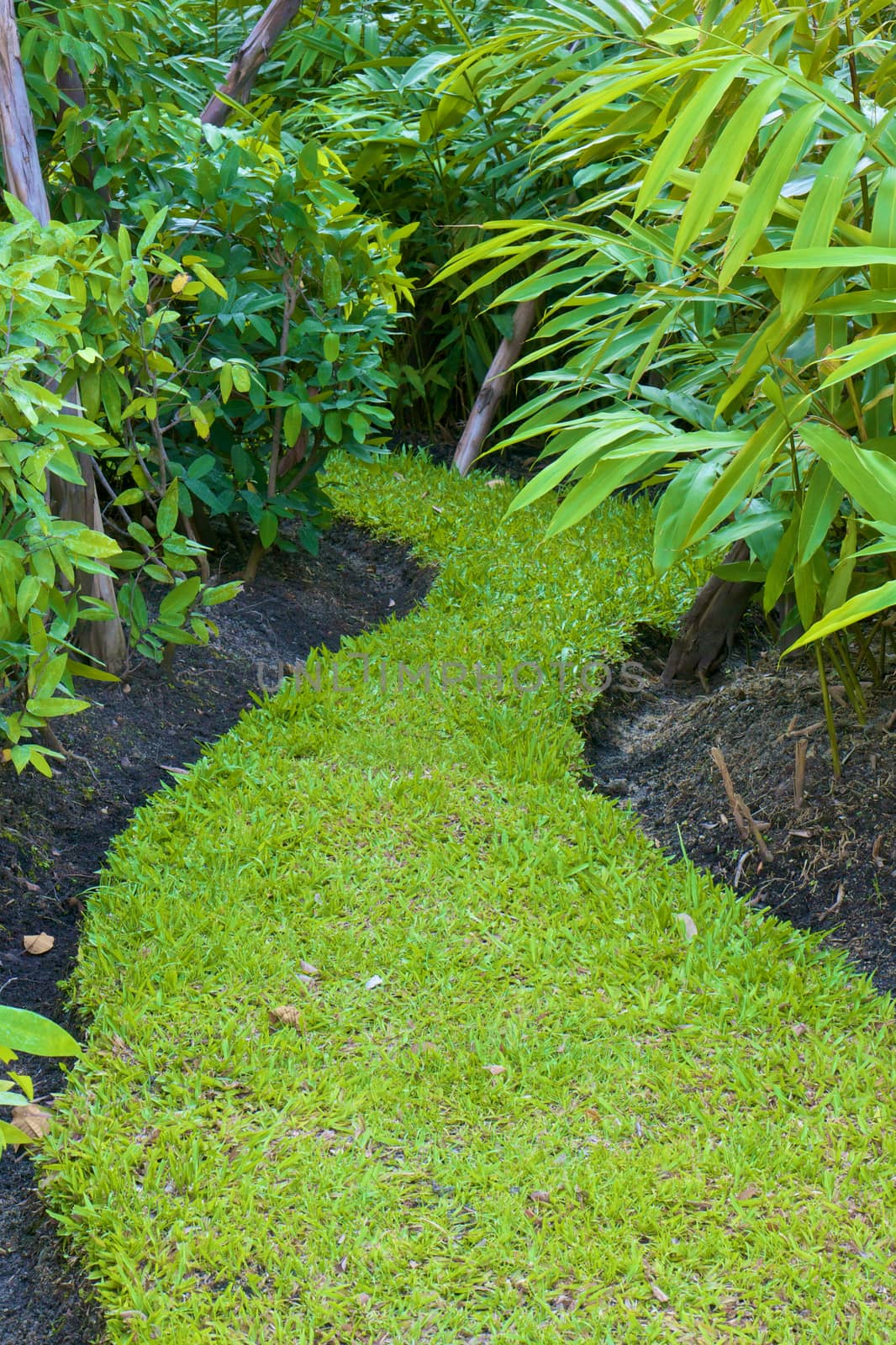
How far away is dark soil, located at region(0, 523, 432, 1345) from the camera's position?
4.82 feet

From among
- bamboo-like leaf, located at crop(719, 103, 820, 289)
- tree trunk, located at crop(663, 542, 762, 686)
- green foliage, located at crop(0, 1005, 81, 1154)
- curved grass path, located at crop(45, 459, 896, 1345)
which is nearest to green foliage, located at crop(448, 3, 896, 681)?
bamboo-like leaf, located at crop(719, 103, 820, 289)

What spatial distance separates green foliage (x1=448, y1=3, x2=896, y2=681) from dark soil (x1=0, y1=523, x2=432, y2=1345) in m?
1.06

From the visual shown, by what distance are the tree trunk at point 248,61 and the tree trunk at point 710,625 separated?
65.9 inches

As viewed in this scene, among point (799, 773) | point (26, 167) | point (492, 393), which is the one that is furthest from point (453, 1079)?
point (492, 393)

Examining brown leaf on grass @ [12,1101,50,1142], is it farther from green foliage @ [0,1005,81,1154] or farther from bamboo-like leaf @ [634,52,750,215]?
bamboo-like leaf @ [634,52,750,215]

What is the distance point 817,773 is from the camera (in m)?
2.19

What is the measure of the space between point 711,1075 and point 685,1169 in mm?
183

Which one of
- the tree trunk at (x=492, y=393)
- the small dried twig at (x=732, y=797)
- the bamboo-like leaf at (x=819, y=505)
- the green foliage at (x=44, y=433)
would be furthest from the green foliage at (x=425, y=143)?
the bamboo-like leaf at (x=819, y=505)

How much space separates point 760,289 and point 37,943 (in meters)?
1.70

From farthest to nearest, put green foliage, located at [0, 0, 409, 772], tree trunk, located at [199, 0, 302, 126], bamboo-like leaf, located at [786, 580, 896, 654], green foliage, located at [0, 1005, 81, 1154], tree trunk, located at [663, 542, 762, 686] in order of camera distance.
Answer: tree trunk, located at [199, 0, 302, 126], tree trunk, located at [663, 542, 762, 686], green foliage, located at [0, 0, 409, 772], bamboo-like leaf, located at [786, 580, 896, 654], green foliage, located at [0, 1005, 81, 1154]

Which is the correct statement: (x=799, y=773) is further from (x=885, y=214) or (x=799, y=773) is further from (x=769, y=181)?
(x=769, y=181)

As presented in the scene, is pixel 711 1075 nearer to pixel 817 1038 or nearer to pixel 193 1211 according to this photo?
pixel 817 1038

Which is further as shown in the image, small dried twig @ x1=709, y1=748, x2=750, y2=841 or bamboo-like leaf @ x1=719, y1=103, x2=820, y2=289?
small dried twig @ x1=709, y1=748, x2=750, y2=841

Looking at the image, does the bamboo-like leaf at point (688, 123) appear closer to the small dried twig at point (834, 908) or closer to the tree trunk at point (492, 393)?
the small dried twig at point (834, 908)
